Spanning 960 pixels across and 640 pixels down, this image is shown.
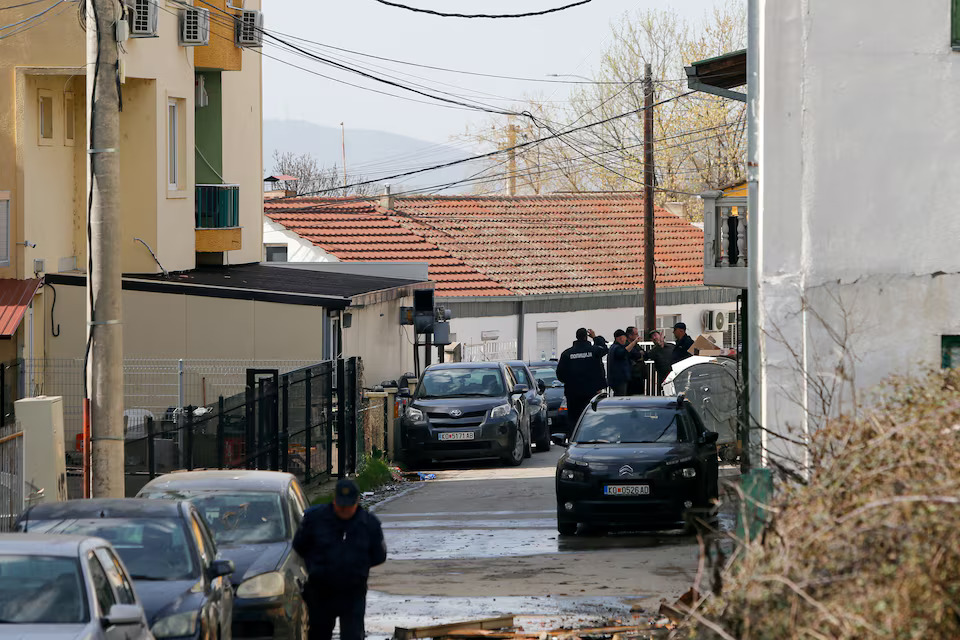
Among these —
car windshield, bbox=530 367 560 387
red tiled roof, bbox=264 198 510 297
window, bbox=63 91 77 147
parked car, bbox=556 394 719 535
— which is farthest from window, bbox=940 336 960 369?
red tiled roof, bbox=264 198 510 297

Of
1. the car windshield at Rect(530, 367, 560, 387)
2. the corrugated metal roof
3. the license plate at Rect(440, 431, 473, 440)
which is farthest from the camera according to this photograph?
the car windshield at Rect(530, 367, 560, 387)

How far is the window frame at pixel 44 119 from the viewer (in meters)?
22.4

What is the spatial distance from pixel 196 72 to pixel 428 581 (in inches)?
621

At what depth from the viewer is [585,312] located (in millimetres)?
43219

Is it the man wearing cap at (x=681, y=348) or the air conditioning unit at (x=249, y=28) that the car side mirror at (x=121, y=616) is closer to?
the man wearing cap at (x=681, y=348)

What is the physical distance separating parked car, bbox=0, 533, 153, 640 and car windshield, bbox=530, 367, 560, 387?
23.8 meters

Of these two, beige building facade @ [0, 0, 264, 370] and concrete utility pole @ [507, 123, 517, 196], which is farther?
concrete utility pole @ [507, 123, 517, 196]

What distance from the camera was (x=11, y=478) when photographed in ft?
49.1

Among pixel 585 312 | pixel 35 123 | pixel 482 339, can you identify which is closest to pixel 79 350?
pixel 35 123

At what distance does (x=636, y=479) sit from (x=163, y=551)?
7.40 meters

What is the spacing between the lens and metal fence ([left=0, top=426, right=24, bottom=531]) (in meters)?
14.8

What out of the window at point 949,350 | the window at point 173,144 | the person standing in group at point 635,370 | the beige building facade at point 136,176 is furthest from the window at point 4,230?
the window at point 949,350

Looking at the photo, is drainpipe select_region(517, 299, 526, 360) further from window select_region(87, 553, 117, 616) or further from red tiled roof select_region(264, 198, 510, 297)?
window select_region(87, 553, 117, 616)

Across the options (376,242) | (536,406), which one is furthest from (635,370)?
(376,242)
